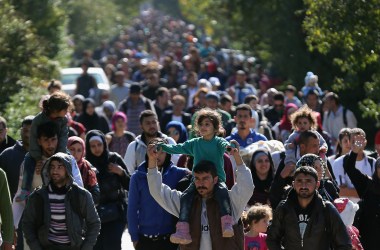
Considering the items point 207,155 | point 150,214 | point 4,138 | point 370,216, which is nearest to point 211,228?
point 207,155

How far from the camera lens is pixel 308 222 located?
1079 cm

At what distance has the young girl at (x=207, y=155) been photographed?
1101 centimetres

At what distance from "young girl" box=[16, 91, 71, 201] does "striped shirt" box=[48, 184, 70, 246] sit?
1439mm

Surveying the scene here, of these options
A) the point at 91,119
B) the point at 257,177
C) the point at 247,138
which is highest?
the point at 91,119

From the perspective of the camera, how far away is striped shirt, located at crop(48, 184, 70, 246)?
1136 cm

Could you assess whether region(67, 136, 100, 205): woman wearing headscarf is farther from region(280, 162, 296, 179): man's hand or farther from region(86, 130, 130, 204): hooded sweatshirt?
region(280, 162, 296, 179): man's hand

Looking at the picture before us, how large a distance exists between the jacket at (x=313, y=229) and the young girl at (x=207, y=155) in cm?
40

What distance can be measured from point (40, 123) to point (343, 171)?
408 cm

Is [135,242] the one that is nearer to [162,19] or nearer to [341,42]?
[341,42]

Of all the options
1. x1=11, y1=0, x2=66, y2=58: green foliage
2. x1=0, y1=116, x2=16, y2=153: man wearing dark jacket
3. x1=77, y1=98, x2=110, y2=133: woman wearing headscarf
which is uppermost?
x1=11, y1=0, x2=66, y2=58: green foliage

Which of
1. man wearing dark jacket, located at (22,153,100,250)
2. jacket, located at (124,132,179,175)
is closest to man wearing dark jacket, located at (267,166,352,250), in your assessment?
man wearing dark jacket, located at (22,153,100,250)

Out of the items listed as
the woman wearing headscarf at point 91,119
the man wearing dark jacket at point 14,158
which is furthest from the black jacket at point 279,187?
the woman wearing headscarf at point 91,119

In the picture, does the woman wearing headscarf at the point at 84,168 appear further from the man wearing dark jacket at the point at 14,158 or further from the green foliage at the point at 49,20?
the green foliage at the point at 49,20

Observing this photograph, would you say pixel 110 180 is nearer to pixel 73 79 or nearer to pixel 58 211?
pixel 58 211
